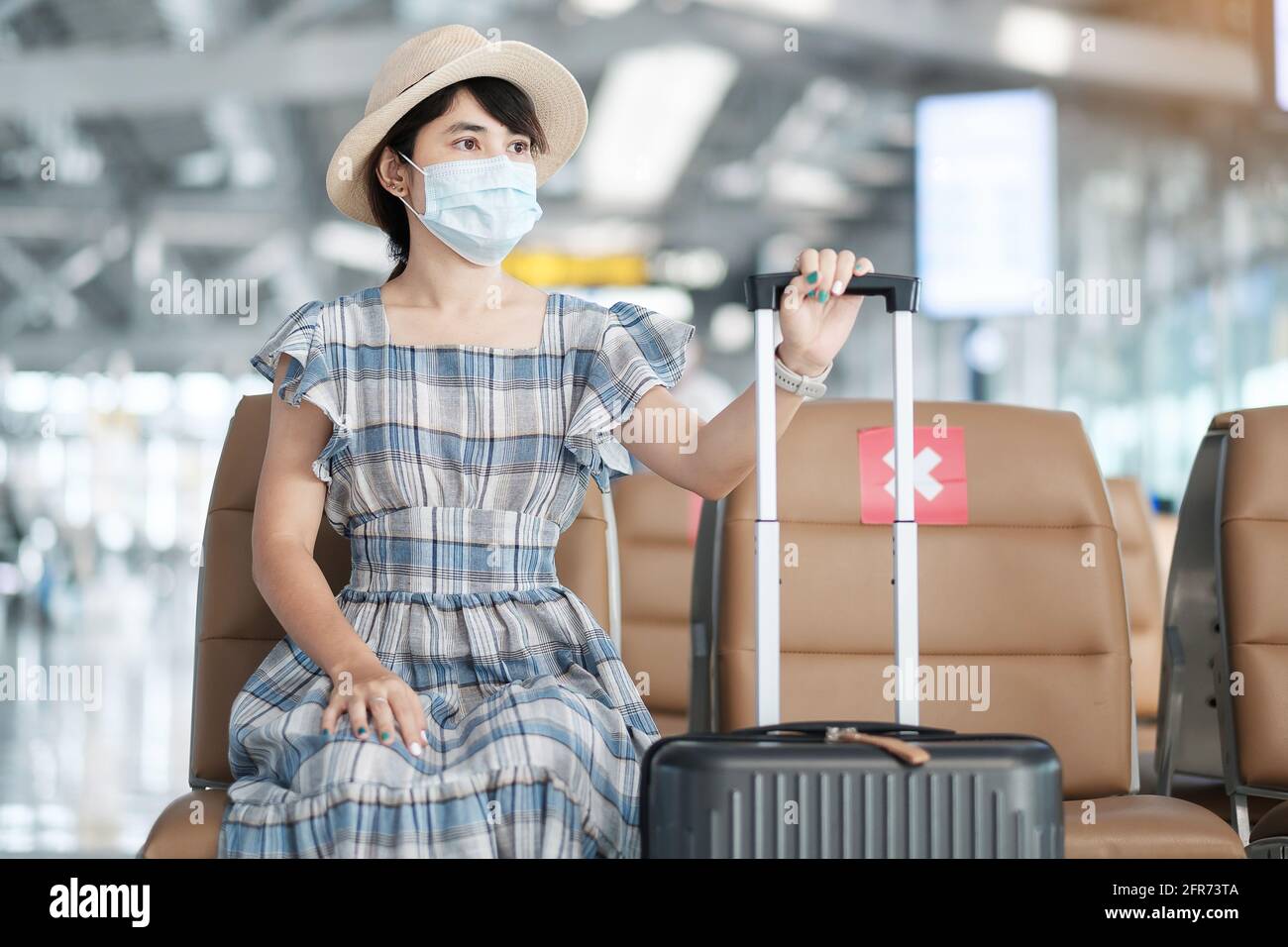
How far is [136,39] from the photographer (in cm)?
1023

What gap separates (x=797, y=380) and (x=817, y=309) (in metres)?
0.10

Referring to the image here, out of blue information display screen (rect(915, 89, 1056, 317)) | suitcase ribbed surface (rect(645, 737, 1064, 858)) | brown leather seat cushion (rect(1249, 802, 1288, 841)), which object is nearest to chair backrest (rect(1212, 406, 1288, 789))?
brown leather seat cushion (rect(1249, 802, 1288, 841))

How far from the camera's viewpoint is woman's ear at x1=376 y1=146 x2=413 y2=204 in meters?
2.08

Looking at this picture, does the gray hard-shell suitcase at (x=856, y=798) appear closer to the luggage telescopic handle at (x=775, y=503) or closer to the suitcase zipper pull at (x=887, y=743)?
the suitcase zipper pull at (x=887, y=743)

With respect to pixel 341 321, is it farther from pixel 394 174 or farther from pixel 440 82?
pixel 440 82

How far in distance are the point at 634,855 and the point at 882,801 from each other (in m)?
0.39

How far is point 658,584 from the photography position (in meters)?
3.43

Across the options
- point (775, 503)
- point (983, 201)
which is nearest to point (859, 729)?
point (775, 503)

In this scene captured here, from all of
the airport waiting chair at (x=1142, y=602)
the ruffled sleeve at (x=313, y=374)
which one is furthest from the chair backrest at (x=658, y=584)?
the ruffled sleeve at (x=313, y=374)

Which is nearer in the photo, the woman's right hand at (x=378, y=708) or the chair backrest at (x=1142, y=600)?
the woman's right hand at (x=378, y=708)

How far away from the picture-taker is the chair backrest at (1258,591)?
84.8 inches

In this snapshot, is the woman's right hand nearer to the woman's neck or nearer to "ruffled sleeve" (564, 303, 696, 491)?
"ruffled sleeve" (564, 303, 696, 491)
